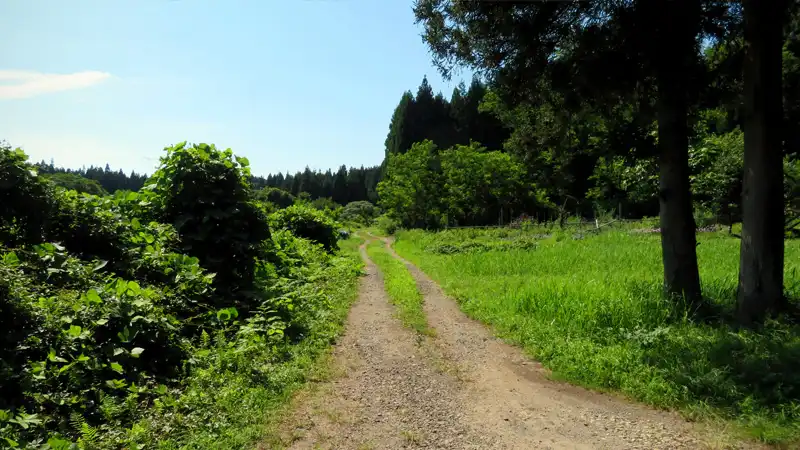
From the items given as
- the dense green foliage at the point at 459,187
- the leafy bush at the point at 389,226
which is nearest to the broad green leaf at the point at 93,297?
the dense green foliage at the point at 459,187

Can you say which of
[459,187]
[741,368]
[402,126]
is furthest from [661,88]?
[402,126]

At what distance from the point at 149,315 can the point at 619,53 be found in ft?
24.1

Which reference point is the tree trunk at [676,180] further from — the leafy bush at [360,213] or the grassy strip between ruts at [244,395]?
the leafy bush at [360,213]

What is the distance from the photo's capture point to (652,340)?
19.2 feet

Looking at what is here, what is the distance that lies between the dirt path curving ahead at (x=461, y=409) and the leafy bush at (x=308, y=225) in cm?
1410

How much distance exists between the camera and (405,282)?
40.2 feet

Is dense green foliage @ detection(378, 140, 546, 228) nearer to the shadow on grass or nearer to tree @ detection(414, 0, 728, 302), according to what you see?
tree @ detection(414, 0, 728, 302)

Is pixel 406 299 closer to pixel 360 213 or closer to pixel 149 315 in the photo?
pixel 149 315

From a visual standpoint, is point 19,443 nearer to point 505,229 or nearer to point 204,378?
point 204,378

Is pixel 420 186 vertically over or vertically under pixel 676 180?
over

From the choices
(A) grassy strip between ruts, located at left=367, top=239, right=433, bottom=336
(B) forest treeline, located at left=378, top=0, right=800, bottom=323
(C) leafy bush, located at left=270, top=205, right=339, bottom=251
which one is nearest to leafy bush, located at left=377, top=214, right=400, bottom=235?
(C) leafy bush, located at left=270, top=205, right=339, bottom=251

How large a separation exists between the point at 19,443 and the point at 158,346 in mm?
2029

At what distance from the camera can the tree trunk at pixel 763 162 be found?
6301 mm

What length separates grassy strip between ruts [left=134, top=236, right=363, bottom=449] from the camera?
3.73 metres
